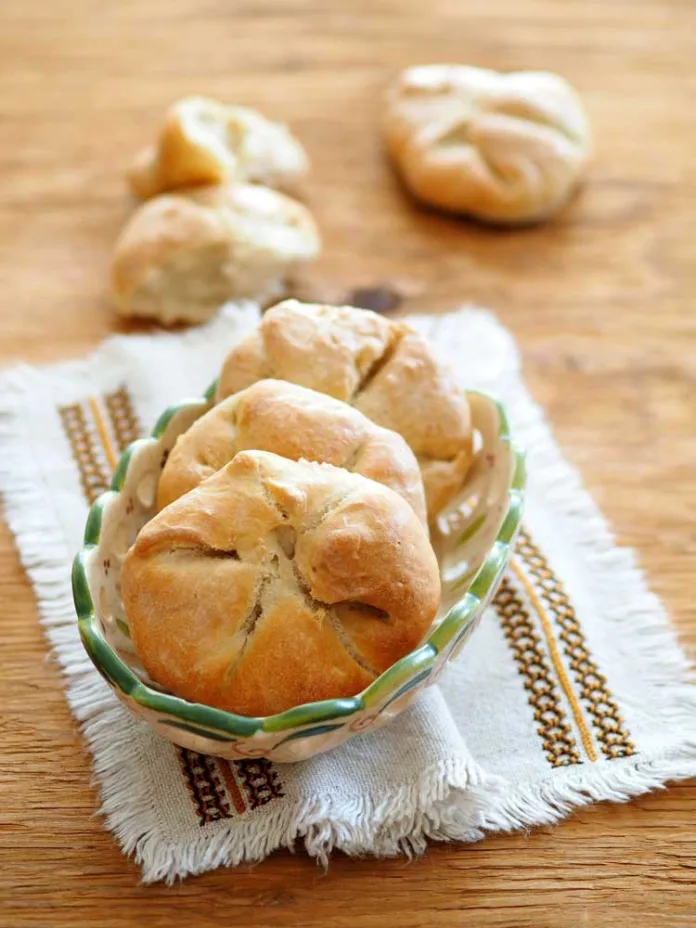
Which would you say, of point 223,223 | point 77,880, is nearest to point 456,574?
point 77,880

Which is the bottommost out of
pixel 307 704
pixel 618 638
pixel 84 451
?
pixel 618 638

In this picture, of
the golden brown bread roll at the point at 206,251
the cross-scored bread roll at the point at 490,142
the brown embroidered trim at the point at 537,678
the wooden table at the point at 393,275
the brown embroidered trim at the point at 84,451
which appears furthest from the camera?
the cross-scored bread roll at the point at 490,142

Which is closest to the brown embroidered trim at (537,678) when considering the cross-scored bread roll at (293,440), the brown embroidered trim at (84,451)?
the cross-scored bread roll at (293,440)

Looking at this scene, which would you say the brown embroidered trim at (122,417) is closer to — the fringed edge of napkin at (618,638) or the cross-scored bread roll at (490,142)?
the fringed edge of napkin at (618,638)

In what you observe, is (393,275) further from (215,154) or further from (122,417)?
(122,417)

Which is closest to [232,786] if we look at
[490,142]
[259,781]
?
[259,781]

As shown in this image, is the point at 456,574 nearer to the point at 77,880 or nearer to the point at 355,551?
the point at 355,551

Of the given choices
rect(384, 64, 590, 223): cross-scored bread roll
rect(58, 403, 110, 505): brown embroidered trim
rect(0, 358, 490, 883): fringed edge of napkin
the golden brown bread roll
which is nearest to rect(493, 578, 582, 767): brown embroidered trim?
rect(0, 358, 490, 883): fringed edge of napkin
